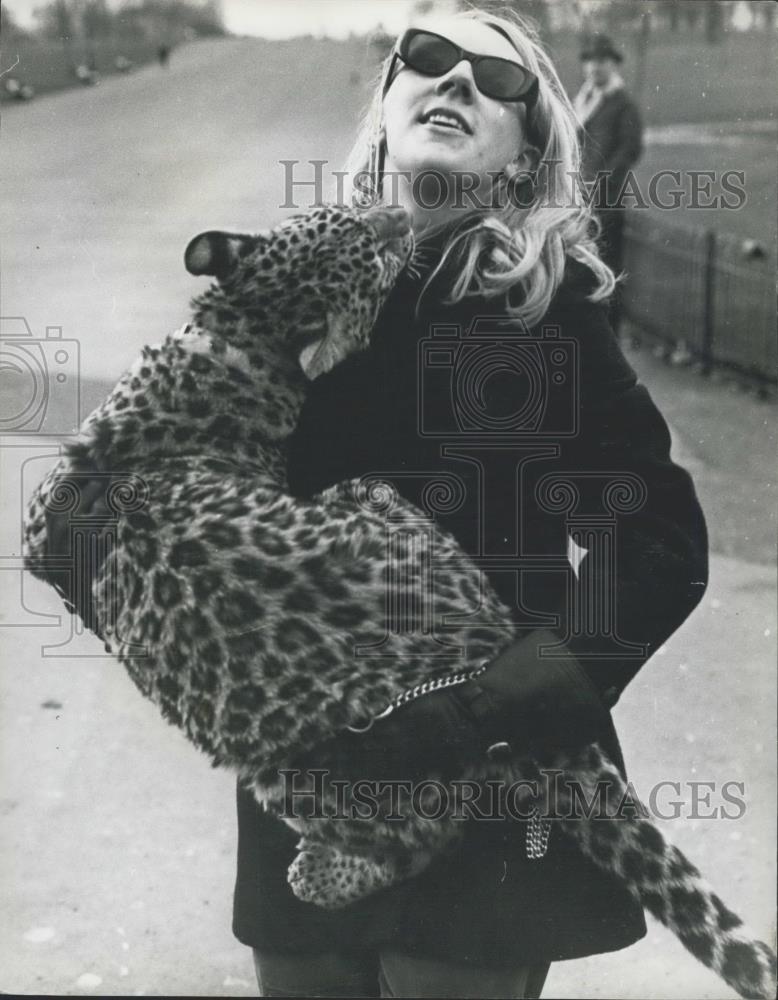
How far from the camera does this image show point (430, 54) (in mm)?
2754

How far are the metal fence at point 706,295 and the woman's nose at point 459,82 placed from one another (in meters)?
1.54

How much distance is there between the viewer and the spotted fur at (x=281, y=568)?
2.63m

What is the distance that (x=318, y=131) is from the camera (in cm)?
289

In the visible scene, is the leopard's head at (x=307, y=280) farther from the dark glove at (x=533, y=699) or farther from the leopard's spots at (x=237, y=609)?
the dark glove at (x=533, y=699)

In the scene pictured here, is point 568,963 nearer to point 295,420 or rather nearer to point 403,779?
point 403,779

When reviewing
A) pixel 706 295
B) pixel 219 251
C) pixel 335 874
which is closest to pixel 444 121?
pixel 219 251

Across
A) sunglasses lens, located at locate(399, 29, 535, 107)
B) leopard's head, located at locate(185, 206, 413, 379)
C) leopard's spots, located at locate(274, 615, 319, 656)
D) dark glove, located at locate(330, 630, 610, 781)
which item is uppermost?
sunglasses lens, located at locate(399, 29, 535, 107)

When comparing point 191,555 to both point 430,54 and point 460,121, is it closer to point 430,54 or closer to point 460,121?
point 460,121

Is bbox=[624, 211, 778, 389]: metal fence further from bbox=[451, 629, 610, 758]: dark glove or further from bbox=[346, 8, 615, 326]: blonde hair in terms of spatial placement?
bbox=[451, 629, 610, 758]: dark glove

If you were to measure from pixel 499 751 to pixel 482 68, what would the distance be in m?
1.51

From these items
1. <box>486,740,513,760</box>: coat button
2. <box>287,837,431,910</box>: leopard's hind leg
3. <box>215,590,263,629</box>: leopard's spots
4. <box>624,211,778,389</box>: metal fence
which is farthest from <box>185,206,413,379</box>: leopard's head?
<box>624,211,778,389</box>: metal fence

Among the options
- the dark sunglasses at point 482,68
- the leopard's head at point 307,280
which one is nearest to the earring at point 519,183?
the dark sunglasses at point 482,68

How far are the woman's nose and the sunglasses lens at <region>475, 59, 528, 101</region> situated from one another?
0.02m

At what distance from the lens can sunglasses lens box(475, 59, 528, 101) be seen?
2.73m
